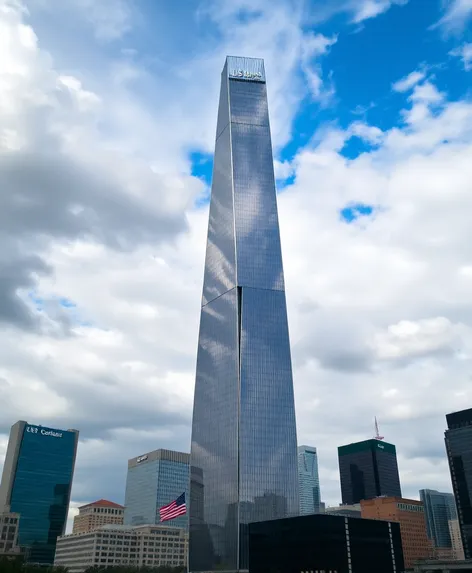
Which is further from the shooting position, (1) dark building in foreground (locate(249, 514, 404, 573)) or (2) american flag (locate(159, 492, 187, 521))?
(2) american flag (locate(159, 492, 187, 521))

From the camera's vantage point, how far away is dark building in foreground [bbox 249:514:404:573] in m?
152

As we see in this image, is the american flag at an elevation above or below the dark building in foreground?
above

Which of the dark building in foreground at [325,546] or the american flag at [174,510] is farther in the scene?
the american flag at [174,510]

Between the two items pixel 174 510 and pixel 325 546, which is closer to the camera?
pixel 325 546

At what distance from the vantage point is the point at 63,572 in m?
170

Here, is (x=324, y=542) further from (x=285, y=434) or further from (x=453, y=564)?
(x=453, y=564)

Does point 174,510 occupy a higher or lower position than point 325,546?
higher

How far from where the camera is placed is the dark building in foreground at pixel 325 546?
152 m

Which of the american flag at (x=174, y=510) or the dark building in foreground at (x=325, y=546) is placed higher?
the american flag at (x=174, y=510)

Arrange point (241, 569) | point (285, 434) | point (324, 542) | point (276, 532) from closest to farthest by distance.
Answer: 1. point (324, 542)
2. point (276, 532)
3. point (241, 569)
4. point (285, 434)

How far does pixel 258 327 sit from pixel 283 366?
1567 centimetres

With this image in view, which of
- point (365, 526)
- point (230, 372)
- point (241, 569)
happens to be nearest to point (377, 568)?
point (365, 526)

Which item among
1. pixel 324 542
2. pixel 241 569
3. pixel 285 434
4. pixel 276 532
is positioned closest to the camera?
pixel 324 542

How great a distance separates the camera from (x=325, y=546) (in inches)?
6024
